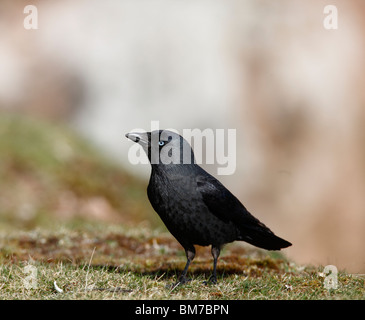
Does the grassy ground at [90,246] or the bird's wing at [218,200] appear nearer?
the grassy ground at [90,246]

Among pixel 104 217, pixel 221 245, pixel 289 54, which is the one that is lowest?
pixel 104 217

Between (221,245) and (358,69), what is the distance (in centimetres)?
2045

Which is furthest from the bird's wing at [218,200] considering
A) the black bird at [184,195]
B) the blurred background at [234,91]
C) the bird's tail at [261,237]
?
the blurred background at [234,91]

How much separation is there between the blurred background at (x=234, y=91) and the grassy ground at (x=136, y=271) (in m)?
9.00

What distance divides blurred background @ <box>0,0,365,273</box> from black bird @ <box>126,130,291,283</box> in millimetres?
12400

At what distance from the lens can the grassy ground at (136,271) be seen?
562 centimetres

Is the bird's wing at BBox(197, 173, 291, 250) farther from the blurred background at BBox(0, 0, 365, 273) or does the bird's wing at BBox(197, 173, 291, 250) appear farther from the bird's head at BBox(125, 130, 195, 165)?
the blurred background at BBox(0, 0, 365, 273)

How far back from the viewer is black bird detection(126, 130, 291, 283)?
623 centimetres

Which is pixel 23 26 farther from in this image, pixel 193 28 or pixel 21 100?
pixel 193 28

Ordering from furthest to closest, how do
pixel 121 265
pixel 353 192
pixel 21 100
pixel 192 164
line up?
1. pixel 21 100
2. pixel 353 192
3. pixel 121 265
4. pixel 192 164

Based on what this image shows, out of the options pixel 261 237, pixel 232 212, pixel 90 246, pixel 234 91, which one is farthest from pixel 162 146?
pixel 234 91

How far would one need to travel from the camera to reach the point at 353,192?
22.6 m

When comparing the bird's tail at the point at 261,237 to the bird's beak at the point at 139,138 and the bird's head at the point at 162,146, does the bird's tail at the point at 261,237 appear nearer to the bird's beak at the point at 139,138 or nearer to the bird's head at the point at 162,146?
the bird's head at the point at 162,146
